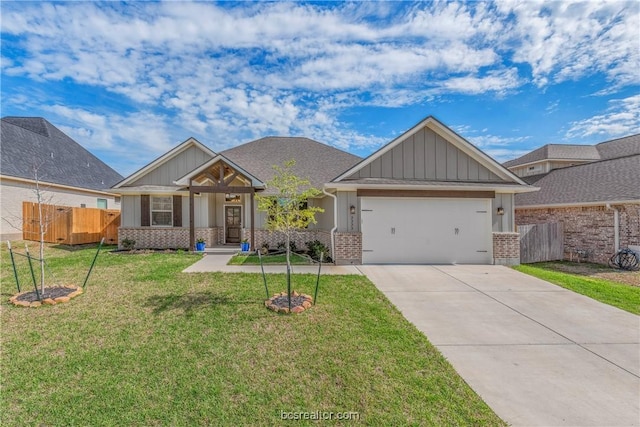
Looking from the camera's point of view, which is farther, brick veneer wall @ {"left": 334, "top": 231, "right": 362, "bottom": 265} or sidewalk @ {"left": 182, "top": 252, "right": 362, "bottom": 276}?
brick veneer wall @ {"left": 334, "top": 231, "right": 362, "bottom": 265}

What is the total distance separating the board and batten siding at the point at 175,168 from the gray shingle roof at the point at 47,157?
→ 20.0 feet

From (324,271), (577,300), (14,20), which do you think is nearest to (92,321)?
(324,271)

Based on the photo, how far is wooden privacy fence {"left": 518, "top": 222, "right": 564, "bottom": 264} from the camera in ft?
37.4

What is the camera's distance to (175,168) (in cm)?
1421

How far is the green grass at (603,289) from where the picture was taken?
6.36 meters

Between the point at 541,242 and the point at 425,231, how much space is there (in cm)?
551

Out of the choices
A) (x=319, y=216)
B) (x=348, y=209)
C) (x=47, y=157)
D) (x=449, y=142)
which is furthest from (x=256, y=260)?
(x=47, y=157)

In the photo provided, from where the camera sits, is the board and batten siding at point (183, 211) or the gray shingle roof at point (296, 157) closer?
the board and batten siding at point (183, 211)

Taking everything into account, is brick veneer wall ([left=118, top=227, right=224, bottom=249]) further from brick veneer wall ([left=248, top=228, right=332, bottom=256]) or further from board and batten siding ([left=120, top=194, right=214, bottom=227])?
brick veneer wall ([left=248, top=228, right=332, bottom=256])

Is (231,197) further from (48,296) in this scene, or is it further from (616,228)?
(616,228)

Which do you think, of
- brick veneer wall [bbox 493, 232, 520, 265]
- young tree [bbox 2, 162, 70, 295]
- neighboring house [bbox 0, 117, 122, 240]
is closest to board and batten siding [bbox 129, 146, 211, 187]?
neighboring house [bbox 0, 117, 122, 240]

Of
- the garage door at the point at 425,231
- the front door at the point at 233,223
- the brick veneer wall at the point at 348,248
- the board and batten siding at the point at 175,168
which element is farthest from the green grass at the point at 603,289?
the board and batten siding at the point at 175,168

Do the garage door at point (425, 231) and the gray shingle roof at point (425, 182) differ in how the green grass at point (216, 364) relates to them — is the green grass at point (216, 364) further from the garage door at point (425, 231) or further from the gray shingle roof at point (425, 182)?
the gray shingle roof at point (425, 182)

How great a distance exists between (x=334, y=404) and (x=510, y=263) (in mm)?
10207
